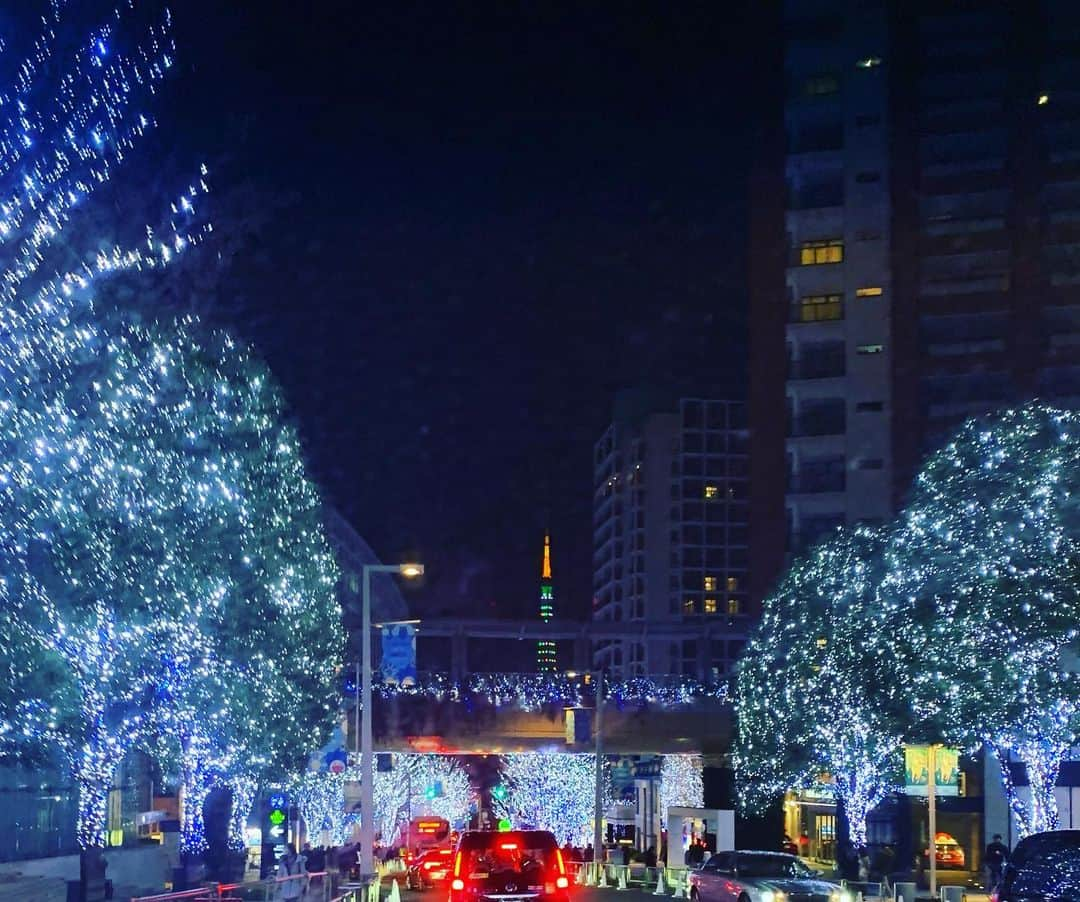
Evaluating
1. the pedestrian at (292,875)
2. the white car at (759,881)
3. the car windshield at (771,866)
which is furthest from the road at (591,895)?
the car windshield at (771,866)

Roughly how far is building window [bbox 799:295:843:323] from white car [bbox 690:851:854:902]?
168ft

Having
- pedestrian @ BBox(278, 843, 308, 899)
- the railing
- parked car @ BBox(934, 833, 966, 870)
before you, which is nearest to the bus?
parked car @ BBox(934, 833, 966, 870)

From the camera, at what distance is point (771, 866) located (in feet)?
117

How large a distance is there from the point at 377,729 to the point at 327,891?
3261 cm

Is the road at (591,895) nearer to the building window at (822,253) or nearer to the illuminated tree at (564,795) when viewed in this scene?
the building window at (822,253)

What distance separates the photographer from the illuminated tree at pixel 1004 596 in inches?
1351

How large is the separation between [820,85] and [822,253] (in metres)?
9.50

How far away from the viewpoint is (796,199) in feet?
286

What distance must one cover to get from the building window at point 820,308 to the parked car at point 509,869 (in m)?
63.4

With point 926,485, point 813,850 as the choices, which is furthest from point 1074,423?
point 813,850

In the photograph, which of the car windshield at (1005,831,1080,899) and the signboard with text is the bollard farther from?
the car windshield at (1005,831,1080,899)

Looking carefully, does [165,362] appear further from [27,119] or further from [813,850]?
[813,850]

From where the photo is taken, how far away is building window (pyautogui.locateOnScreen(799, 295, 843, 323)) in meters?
85.5

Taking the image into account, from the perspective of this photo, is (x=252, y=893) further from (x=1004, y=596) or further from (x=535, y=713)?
(x=535, y=713)
